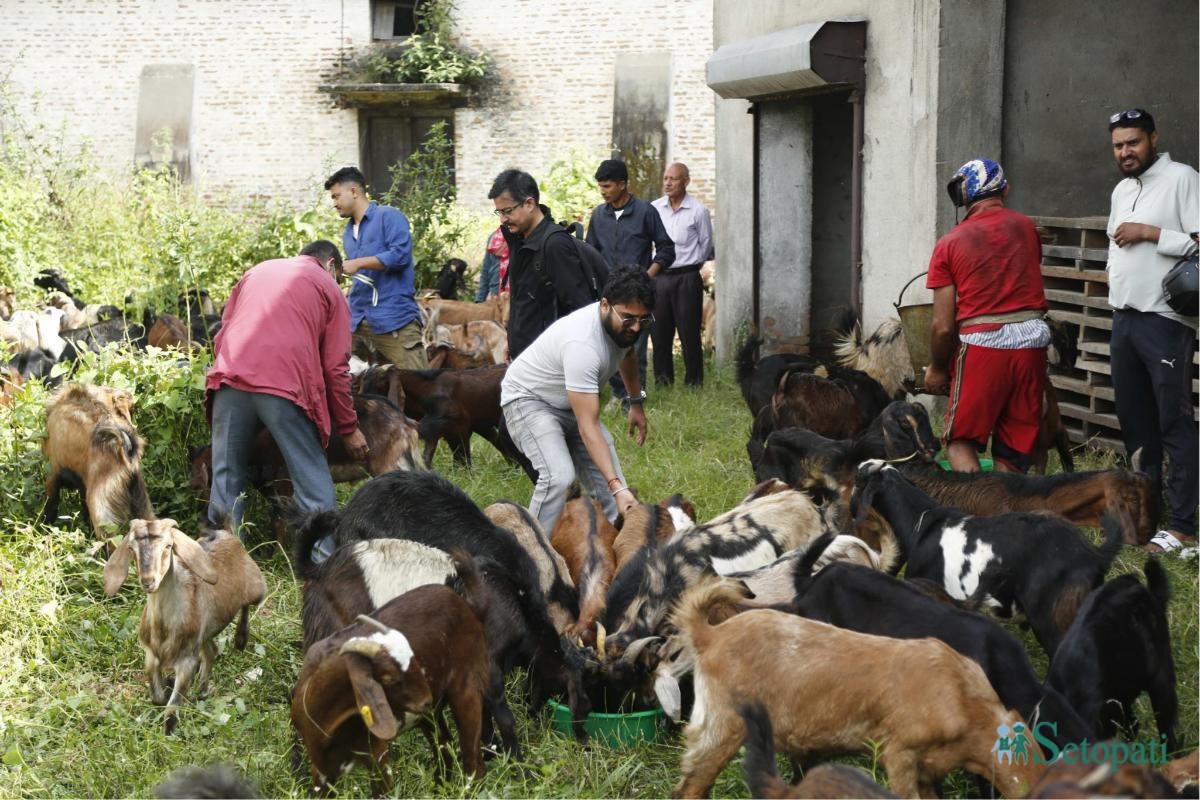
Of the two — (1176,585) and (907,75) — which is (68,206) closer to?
(907,75)

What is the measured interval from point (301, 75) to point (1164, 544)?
19.6 meters

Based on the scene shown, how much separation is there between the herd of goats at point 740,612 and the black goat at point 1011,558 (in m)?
0.01

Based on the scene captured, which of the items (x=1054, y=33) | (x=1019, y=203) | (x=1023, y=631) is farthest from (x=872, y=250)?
(x=1023, y=631)

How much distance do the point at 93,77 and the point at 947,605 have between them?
2288 cm

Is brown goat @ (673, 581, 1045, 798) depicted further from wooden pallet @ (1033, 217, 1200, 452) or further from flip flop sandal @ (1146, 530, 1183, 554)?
wooden pallet @ (1033, 217, 1200, 452)

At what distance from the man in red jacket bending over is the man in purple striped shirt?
17.9ft

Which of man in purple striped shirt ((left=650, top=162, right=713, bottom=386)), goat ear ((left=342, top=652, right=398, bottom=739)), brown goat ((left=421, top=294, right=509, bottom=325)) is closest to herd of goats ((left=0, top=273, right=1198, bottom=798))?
goat ear ((left=342, top=652, right=398, bottom=739))

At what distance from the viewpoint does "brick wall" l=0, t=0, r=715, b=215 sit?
22219 mm

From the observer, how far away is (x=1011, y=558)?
5055 mm

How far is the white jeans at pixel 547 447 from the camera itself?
20.4 feet

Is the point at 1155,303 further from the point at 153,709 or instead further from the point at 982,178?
the point at 153,709

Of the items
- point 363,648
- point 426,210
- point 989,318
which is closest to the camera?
point 363,648

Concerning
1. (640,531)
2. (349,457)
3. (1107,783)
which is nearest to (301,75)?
(349,457)

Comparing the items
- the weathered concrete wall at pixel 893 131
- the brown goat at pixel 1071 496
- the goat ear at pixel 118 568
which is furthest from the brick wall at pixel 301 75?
the goat ear at pixel 118 568
